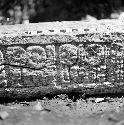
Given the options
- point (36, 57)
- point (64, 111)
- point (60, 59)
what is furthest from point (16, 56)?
point (64, 111)

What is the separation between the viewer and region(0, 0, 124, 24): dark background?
6.15 metres

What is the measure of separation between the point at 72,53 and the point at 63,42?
0.16 m

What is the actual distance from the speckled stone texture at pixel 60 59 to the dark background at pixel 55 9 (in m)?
1.85

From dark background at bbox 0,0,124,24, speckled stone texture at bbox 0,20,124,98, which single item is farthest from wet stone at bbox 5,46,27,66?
dark background at bbox 0,0,124,24

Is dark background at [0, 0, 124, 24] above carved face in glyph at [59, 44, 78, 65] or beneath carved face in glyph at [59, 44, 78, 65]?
above

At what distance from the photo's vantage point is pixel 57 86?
393cm

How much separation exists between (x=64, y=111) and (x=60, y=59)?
22.2 inches

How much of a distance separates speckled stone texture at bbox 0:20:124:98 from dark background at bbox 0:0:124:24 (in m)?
1.85

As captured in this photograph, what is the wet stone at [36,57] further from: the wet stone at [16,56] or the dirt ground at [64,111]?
the dirt ground at [64,111]

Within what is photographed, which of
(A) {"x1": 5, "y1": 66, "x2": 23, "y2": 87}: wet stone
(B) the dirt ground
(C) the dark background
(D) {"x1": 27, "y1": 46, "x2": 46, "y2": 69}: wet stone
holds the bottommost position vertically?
(B) the dirt ground

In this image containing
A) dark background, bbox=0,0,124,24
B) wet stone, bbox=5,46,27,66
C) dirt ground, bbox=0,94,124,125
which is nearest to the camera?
dirt ground, bbox=0,94,124,125

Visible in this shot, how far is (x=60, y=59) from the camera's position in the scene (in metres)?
3.81

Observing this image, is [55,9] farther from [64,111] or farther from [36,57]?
[64,111]

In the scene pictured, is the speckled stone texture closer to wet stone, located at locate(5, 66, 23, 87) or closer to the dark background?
wet stone, located at locate(5, 66, 23, 87)
